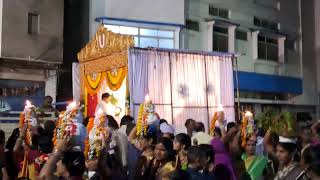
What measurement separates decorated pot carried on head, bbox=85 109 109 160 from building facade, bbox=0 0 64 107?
11.1 meters

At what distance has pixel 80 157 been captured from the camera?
361cm

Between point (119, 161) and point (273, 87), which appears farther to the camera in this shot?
point (273, 87)

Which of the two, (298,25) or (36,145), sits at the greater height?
(298,25)

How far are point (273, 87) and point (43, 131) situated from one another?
15548 millimetres

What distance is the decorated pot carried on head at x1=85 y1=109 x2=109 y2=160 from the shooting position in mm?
4473

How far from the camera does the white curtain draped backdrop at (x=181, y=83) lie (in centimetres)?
1055

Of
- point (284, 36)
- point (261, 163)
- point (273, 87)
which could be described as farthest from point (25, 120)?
point (284, 36)

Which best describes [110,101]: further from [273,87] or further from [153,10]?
[273,87]

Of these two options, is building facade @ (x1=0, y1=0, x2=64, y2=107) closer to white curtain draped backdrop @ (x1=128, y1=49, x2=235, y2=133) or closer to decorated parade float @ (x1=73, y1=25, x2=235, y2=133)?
decorated parade float @ (x1=73, y1=25, x2=235, y2=133)

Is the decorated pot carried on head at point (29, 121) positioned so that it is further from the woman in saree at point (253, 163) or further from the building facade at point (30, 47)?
the building facade at point (30, 47)

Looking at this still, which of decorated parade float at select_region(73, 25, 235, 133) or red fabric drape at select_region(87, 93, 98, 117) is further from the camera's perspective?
red fabric drape at select_region(87, 93, 98, 117)

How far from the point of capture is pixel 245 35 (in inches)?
766

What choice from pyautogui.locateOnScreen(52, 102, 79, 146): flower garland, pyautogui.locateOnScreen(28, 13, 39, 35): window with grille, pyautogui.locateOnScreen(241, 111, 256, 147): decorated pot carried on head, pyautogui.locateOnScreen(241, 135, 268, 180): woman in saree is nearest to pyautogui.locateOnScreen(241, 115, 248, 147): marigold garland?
pyautogui.locateOnScreen(241, 111, 256, 147): decorated pot carried on head

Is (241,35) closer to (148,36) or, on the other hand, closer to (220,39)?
(220,39)
